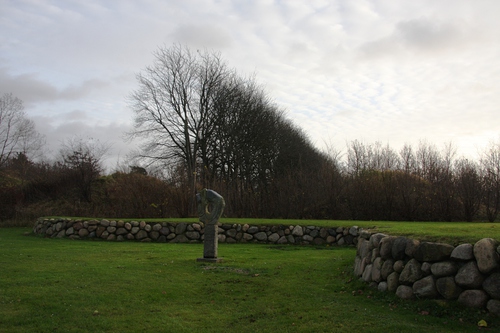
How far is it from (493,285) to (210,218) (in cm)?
737

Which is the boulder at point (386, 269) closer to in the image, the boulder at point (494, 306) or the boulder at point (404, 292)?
the boulder at point (404, 292)

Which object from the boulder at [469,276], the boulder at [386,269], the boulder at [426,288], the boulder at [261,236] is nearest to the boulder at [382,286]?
the boulder at [386,269]

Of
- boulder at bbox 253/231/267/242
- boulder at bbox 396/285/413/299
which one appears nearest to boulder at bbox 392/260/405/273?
boulder at bbox 396/285/413/299

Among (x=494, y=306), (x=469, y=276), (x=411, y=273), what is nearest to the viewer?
(x=494, y=306)

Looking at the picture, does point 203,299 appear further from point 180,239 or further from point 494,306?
point 180,239

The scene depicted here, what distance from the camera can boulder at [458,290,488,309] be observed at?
6.30m

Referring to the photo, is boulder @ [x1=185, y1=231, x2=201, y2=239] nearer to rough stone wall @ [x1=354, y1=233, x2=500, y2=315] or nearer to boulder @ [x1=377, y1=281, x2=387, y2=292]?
rough stone wall @ [x1=354, y1=233, x2=500, y2=315]

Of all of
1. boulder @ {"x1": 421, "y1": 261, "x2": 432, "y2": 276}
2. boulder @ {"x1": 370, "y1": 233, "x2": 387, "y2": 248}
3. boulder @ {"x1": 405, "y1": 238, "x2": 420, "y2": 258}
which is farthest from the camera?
boulder @ {"x1": 370, "y1": 233, "x2": 387, "y2": 248}

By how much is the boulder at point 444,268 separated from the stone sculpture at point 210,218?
20.4 ft

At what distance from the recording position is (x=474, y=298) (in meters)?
6.36

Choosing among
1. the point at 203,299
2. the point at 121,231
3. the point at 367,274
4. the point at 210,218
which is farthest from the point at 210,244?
the point at 121,231

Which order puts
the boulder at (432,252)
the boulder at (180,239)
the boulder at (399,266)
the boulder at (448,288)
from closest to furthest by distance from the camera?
the boulder at (448,288)
the boulder at (432,252)
the boulder at (399,266)
the boulder at (180,239)

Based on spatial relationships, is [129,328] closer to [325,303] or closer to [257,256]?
[325,303]

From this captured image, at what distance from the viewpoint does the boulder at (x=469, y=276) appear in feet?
20.9
